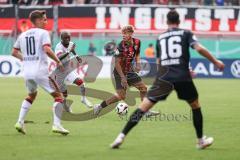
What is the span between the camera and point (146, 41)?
132ft

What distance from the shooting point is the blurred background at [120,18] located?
131 feet

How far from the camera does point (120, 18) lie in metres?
41.2

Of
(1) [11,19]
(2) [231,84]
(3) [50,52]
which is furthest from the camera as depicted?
(1) [11,19]

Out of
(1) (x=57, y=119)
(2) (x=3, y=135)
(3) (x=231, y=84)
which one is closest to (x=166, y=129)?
(1) (x=57, y=119)

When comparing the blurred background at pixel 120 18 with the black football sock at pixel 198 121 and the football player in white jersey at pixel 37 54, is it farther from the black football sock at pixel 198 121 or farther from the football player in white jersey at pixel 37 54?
the black football sock at pixel 198 121

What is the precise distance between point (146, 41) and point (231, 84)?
29.6 ft

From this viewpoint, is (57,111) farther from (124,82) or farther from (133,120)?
(124,82)

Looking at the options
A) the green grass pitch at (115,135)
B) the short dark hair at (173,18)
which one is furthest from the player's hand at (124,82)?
the short dark hair at (173,18)

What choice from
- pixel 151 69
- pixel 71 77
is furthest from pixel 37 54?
pixel 151 69

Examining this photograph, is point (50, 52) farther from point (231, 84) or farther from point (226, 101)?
point (231, 84)

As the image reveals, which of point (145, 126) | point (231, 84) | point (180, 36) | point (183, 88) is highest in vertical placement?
point (180, 36)

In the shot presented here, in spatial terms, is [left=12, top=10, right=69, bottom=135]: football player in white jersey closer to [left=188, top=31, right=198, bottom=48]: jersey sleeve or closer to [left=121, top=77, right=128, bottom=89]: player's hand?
[left=188, top=31, right=198, bottom=48]: jersey sleeve

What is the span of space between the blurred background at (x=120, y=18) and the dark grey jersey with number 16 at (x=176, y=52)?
91.2ft

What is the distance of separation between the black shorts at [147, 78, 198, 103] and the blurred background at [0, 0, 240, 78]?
2776 centimetres
